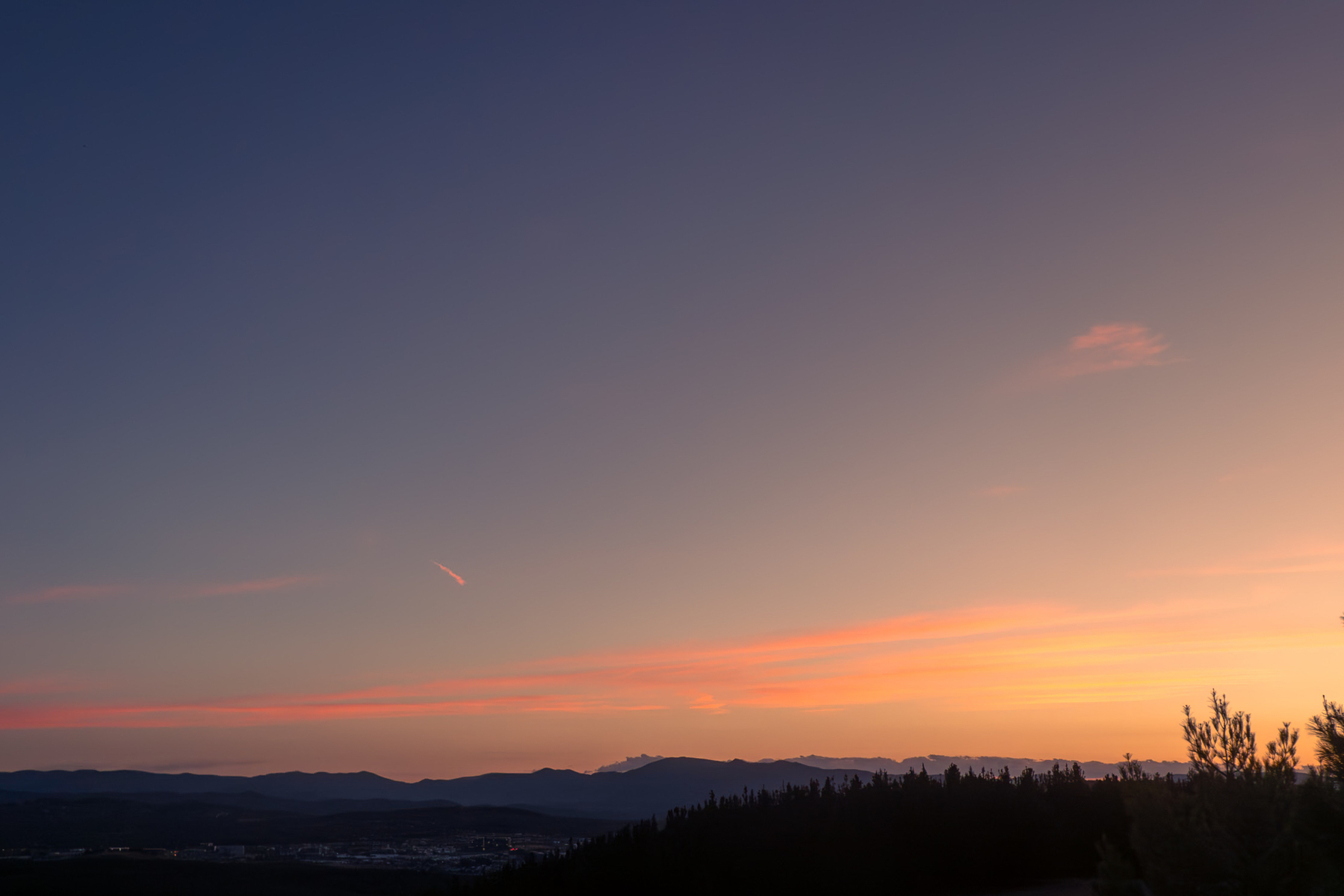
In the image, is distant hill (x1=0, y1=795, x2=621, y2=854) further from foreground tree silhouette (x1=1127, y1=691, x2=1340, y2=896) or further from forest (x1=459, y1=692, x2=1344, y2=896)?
foreground tree silhouette (x1=1127, y1=691, x2=1340, y2=896)

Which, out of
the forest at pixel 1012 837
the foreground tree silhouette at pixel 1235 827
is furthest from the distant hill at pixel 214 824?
the foreground tree silhouette at pixel 1235 827

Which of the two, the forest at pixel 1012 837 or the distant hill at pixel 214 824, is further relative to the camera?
the distant hill at pixel 214 824

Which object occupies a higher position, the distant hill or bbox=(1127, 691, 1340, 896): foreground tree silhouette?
bbox=(1127, 691, 1340, 896): foreground tree silhouette

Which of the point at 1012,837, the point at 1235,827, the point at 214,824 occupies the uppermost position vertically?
the point at 1235,827

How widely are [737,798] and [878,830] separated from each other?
11.9m

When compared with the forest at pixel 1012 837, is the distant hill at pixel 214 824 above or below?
below

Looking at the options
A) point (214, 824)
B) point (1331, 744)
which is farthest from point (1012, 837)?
point (214, 824)

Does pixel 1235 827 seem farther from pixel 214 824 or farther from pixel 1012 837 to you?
pixel 214 824

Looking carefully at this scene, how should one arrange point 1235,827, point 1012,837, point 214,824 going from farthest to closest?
point 214,824 < point 1012,837 < point 1235,827

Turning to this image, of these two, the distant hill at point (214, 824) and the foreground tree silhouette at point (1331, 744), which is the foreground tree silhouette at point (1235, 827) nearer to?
the foreground tree silhouette at point (1331, 744)

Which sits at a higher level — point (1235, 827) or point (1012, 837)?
point (1235, 827)

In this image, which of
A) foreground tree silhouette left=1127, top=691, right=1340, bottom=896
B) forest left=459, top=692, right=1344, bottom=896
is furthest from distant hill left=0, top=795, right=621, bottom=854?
foreground tree silhouette left=1127, top=691, right=1340, bottom=896

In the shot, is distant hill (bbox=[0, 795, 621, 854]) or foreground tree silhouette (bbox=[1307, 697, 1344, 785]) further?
distant hill (bbox=[0, 795, 621, 854])

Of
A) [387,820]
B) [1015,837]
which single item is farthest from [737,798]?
[387,820]
